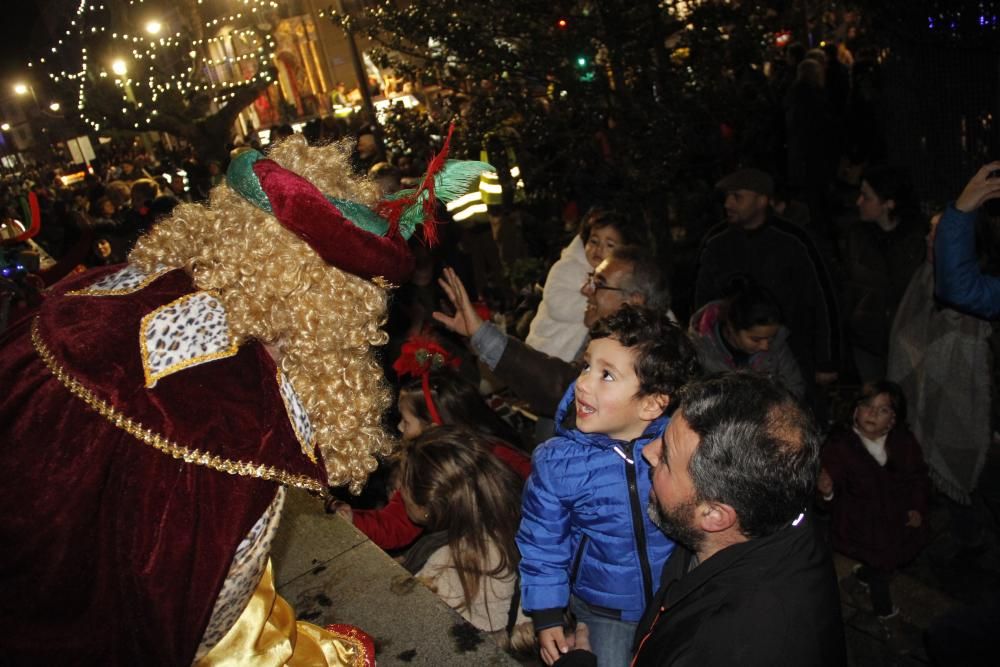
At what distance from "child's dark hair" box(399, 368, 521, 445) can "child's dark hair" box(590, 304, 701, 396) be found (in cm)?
127

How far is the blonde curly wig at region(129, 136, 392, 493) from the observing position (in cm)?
166

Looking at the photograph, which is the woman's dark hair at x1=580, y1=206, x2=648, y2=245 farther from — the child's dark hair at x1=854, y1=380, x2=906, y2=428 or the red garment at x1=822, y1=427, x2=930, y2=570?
the red garment at x1=822, y1=427, x2=930, y2=570

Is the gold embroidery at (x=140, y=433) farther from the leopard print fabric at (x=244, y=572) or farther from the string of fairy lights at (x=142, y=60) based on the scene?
the string of fairy lights at (x=142, y=60)

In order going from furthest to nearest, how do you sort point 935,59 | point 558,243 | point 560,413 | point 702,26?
1. point 935,59
2. point 558,243
3. point 702,26
4. point 560,413

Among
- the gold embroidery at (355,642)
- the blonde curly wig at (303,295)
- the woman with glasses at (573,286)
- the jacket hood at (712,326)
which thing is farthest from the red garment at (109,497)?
the jacket hood at (712,326)

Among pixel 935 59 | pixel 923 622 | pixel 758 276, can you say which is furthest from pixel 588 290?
pixel 935 59

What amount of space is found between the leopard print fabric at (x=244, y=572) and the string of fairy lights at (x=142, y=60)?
15356 mm

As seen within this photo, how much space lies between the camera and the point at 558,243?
21.0 ft

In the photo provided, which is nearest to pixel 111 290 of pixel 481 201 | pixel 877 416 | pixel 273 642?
pixel 273 642

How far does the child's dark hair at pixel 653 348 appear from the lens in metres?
2.54

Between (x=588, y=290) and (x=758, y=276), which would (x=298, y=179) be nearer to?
(x=588, y=290)

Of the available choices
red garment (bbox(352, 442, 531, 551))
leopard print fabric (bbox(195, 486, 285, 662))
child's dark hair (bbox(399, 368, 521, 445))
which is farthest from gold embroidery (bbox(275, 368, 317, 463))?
child's dark hair (bbox(399, 368, 521, 445))

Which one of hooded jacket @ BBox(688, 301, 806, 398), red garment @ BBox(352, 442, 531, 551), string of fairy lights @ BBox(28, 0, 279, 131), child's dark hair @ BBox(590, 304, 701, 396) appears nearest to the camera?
child's dark hair @ BBox(590, 304, 701, 396)

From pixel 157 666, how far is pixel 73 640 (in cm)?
18
